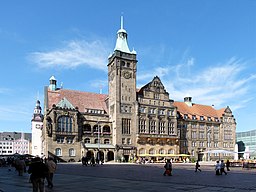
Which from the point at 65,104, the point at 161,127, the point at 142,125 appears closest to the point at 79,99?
the point at 65,104

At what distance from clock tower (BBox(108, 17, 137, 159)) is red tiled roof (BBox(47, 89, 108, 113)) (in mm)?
3959

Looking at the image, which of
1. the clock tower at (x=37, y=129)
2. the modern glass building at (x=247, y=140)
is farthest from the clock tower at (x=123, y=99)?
the modern glass building at (x=247, y=140)

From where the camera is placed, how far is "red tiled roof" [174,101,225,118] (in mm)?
91562

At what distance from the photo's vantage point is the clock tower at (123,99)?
239 feet

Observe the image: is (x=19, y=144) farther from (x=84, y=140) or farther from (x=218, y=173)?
(x=218, y=173)

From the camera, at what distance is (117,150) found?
234ft

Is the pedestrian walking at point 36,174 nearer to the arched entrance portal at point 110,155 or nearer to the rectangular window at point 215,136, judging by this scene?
the arched entrance portal at point 110,155

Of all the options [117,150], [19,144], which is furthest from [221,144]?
[19,144]

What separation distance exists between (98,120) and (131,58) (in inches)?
678

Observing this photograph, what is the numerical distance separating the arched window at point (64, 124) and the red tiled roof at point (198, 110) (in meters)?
33.9

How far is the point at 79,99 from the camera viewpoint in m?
76.6

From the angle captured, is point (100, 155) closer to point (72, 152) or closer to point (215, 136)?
point (72, 152)

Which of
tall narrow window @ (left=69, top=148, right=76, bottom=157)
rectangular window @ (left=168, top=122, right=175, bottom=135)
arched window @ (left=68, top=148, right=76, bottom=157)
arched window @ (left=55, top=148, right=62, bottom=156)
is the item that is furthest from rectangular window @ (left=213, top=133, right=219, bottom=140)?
arched window @ (left=55, top=148, right=62, bottom=156)

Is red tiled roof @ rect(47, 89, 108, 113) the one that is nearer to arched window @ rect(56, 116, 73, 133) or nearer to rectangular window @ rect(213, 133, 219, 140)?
arched window @ rect(56, 116, 73, 133)
